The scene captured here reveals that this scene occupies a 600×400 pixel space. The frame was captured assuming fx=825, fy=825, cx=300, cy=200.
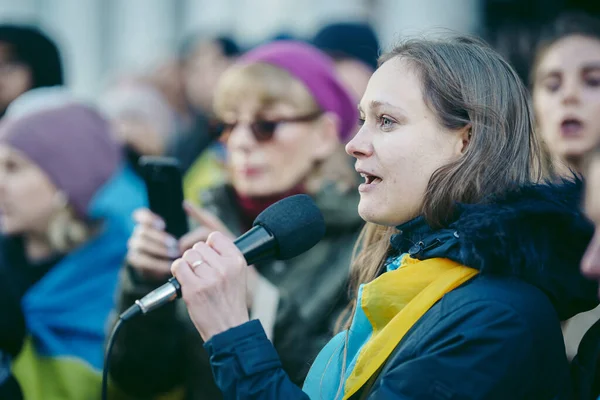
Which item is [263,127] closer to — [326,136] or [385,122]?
[326,136]

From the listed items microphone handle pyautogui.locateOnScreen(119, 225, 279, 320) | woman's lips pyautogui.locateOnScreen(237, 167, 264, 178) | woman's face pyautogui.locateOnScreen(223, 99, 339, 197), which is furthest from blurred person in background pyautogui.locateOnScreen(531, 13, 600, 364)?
microphone handle pyautogui.locateOnScreen(119, 225, 279, 320)

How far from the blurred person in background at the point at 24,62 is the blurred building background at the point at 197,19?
1589mm

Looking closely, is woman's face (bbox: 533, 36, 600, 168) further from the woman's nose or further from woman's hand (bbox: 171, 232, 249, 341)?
woman's hand (bbox: 171, 232, 249, 341)

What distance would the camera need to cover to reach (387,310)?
2025mm

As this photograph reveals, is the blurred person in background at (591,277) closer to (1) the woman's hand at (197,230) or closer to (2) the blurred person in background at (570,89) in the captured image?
(2) the blurred person in background at (570,89)

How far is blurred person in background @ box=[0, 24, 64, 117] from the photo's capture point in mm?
5582

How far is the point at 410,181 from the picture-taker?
214 centimetres

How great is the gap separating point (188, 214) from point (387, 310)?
1478mm

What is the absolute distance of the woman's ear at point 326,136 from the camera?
384 centimetres

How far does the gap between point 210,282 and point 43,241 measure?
251 centimetres

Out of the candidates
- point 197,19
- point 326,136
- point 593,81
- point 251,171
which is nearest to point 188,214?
point 251,171

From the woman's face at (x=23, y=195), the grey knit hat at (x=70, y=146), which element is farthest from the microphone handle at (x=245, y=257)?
the grey knit hat at (x=70, y=146)

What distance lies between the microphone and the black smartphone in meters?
0.91

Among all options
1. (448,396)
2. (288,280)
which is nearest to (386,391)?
(448,396)
